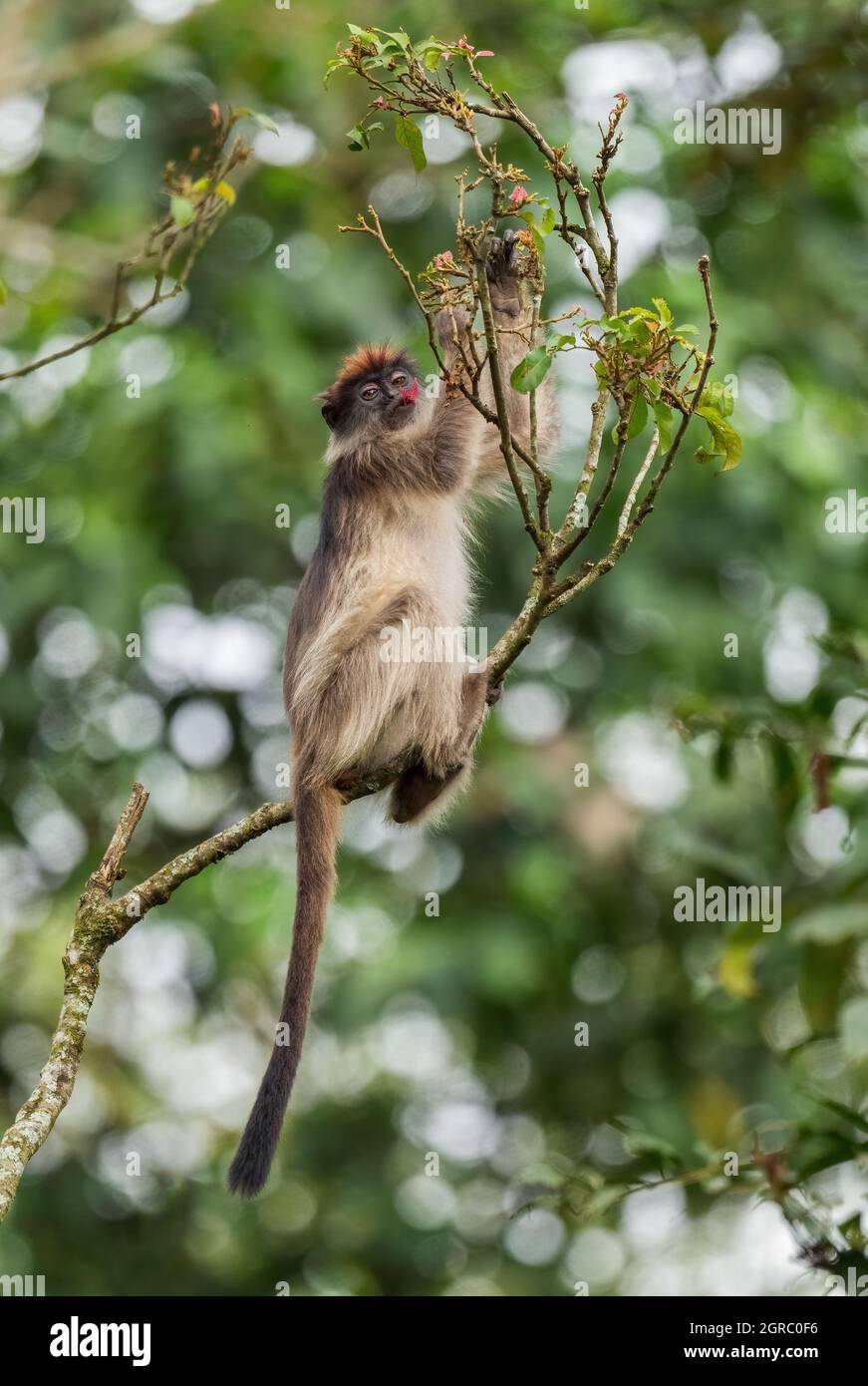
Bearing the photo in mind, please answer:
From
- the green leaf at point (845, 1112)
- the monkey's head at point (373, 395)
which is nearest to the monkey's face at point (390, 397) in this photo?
the monkey's head at point (373, 395)

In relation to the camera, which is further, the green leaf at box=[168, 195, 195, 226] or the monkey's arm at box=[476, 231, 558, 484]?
the monkey's arm at box=[476, 231, 558, 484]

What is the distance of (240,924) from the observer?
10398 mm

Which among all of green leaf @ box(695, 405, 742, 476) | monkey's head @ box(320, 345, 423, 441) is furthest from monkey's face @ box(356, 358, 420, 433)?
green leaf @ box(695, 405, 742, 476)

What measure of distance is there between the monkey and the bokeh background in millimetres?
2622

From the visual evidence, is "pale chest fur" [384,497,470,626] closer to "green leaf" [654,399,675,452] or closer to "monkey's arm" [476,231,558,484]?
"monkey's arm" [476,231,558,484]

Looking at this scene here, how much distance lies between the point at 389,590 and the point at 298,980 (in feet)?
5.46

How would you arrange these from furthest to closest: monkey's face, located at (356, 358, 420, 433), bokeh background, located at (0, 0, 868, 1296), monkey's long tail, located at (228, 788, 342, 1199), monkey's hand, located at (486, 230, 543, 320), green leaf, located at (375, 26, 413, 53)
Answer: bokeh background, located at (0, 0, 868, 1296) < monkey's face, located at (356, 358, 420, 433) < monkey's hand, located at (486, 230, 543, 320) < monkey's long tail, located at (228, 788, 342, 1199) < green leaf, located at (375, 26, 413, 53)

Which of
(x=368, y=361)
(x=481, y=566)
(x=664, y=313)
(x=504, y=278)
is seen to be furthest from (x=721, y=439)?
(x=481, y=566)

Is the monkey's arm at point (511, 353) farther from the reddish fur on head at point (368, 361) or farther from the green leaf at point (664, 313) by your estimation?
the green leaf at point (664, 313)

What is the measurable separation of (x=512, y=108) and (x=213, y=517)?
19.4ft

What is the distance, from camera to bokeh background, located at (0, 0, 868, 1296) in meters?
10.0

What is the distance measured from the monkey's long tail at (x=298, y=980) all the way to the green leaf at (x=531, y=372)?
208 cm

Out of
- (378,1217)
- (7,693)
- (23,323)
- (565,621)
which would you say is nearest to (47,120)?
(23,323)

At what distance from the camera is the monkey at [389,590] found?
6117 millimetres
